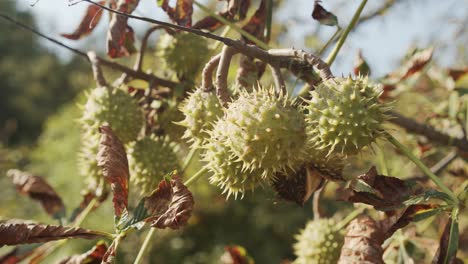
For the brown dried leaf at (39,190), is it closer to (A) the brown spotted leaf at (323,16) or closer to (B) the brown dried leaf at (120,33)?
(B) the brown dried leaf at (120,33)

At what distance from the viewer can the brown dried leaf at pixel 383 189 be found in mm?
1259

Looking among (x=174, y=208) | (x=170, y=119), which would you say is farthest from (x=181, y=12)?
(x=174, y=208)

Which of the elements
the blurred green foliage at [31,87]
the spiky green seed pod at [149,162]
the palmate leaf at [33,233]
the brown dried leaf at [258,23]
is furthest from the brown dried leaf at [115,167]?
the blurred green foliage at [31,87]

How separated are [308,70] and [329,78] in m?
0.11

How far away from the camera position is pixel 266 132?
1.24 meters

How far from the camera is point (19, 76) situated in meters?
19.0

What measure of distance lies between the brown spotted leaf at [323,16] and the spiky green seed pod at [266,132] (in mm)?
407

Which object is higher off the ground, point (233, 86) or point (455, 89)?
point (455, 89)

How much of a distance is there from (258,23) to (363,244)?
0.86 meters

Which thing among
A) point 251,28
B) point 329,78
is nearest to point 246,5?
point 251,28

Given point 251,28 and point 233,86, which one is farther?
point 251,28

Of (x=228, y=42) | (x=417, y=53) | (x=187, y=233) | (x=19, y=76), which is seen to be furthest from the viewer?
(x=19, y=76)

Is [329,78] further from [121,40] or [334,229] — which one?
[121,40]

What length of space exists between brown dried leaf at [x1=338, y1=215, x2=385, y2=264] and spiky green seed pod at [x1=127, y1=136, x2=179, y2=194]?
683mm
